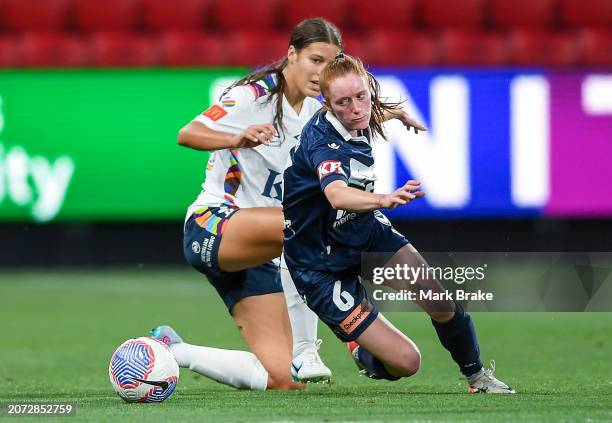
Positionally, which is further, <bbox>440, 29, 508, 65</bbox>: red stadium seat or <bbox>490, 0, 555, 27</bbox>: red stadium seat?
<bbox>490, 0, 555, 27</bbox>: red stadium seat

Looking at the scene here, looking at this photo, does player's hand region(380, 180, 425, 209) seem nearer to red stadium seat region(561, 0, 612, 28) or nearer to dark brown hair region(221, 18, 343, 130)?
dark brown hair region(221, 18, 343, 130)

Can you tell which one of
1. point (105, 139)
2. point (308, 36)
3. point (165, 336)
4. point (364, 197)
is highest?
point (308, 36)

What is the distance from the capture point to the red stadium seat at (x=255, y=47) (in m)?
10.9

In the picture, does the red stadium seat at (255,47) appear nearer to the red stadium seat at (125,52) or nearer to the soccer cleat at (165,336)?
the red stadium seat at (125,52)

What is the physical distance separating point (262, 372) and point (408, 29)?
6452 mm

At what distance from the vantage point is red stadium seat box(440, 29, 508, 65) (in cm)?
1092

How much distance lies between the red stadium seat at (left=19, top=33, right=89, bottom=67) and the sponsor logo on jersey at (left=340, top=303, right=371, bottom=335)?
22.5ft

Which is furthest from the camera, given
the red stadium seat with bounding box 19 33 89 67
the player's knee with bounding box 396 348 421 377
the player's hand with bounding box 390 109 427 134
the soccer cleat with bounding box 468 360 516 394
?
the red stadium seat with bounding box 19 33 89 67

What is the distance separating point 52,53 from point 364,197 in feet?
24.1

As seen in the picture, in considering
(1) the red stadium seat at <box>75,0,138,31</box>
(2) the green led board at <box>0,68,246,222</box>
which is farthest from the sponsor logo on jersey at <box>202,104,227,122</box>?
(1) the red stadium seat at <box>75,0,138,31</box>

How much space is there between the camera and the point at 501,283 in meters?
5.19

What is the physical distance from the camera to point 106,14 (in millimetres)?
11344

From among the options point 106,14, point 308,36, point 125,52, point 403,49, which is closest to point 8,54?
point 106,14

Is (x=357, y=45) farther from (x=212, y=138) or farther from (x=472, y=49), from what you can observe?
(x=212, y=138)
